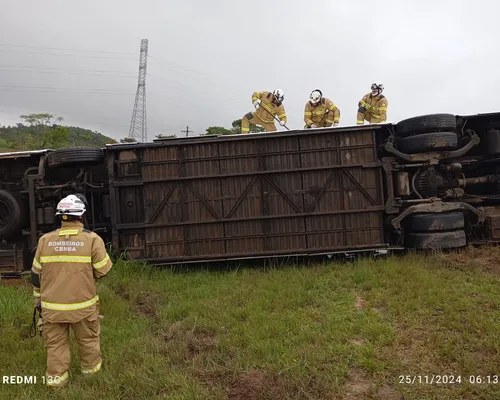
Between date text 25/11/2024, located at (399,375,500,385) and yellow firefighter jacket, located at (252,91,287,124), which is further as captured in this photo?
yellow firefighter jacket, located at (252,91,287,124)

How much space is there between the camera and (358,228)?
22.2 feet

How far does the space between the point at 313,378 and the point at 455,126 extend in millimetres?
5567

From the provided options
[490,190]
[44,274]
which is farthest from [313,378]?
[490,190]

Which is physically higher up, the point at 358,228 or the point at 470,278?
the point at 358,228

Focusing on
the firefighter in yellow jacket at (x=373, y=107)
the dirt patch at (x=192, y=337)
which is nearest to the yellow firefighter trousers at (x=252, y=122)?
the firefighter in yellow jacket at (x=373, y=107)

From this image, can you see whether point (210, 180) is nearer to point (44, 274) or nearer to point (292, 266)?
point (292, 266)

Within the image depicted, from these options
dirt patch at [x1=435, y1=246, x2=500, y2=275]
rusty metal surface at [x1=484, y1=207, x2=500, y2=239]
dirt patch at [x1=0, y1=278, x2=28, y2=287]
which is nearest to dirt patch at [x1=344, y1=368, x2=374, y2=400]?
dirt patch at [x1=435, y1=246, x2=500, y2=275]

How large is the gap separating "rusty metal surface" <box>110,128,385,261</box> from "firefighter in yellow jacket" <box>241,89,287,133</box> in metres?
3.16

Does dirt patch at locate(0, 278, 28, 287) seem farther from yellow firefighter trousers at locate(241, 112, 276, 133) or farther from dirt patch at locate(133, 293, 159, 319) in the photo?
yellow firefighter trousers at locate(241, 112, 276, 133)

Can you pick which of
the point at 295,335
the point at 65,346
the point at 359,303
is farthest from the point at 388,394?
the point at 65,346

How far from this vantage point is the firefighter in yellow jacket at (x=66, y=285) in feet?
10.7

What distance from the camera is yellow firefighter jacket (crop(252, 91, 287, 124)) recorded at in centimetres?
979

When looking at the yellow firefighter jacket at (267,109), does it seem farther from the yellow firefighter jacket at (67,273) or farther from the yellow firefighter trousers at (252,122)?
the yellow firefighter jacket at (67,273)

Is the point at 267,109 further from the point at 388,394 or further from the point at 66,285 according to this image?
the point at 388,394
